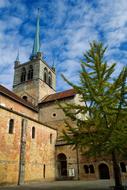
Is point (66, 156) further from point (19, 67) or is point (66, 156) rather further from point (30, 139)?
point (19, 67)

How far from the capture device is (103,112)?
1030 centimetres

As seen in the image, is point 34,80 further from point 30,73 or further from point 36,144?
point 36,144

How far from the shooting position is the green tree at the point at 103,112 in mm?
9742

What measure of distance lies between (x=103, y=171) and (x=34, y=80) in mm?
19164

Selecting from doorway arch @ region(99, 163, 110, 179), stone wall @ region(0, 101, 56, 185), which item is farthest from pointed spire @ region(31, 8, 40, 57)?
doorway arch @ region(99, 163, 110, 179)

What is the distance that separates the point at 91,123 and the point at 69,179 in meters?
15.6

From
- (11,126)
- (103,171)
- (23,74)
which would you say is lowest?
(103,171)

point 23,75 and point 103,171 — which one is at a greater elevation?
point 23,75

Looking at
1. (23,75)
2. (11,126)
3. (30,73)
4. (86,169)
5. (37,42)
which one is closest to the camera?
(11,126)

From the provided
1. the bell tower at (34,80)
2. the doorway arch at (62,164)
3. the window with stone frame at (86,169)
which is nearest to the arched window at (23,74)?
the bell tower at (34,80)

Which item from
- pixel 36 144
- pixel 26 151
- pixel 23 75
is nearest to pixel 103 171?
pixel 36 144

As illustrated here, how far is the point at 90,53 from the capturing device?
11930 millimetres

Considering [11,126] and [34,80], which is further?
[34,80]

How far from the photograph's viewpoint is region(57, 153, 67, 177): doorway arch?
25.5 meters
